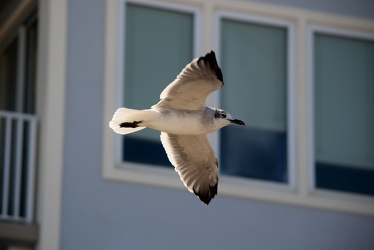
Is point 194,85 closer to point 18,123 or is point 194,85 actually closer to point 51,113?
point 51,113

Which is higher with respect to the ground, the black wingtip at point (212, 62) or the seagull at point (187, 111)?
the black wingtip at point (212, 62)

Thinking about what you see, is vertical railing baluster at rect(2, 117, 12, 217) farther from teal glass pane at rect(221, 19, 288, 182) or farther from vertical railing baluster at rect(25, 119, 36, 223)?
teal glass pane at rect(221, 19, 288, 182)

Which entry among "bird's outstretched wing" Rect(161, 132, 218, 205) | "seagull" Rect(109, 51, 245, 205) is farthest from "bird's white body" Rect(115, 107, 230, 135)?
"bird's outstretched wing" Rect(161, 132, 218, 205)

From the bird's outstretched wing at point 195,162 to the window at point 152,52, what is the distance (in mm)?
2150

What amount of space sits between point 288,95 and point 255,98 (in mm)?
297

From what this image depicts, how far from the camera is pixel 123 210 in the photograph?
11.3 metres

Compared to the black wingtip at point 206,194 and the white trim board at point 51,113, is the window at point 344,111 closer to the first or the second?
the white trim board at point 51,113

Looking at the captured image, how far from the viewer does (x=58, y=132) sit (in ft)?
37.0

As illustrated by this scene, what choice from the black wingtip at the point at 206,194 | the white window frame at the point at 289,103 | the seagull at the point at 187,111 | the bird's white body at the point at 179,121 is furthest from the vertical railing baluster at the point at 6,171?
the bird's white body at the point at 179,121

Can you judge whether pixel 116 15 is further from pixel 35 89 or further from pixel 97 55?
pixel 35 89

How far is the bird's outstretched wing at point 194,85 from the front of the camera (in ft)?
27.7

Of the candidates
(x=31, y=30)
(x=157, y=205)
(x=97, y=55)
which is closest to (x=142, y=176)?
(x=157, y=205)

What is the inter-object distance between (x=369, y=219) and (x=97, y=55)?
2.84 metres

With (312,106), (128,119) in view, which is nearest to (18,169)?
(312,106)
